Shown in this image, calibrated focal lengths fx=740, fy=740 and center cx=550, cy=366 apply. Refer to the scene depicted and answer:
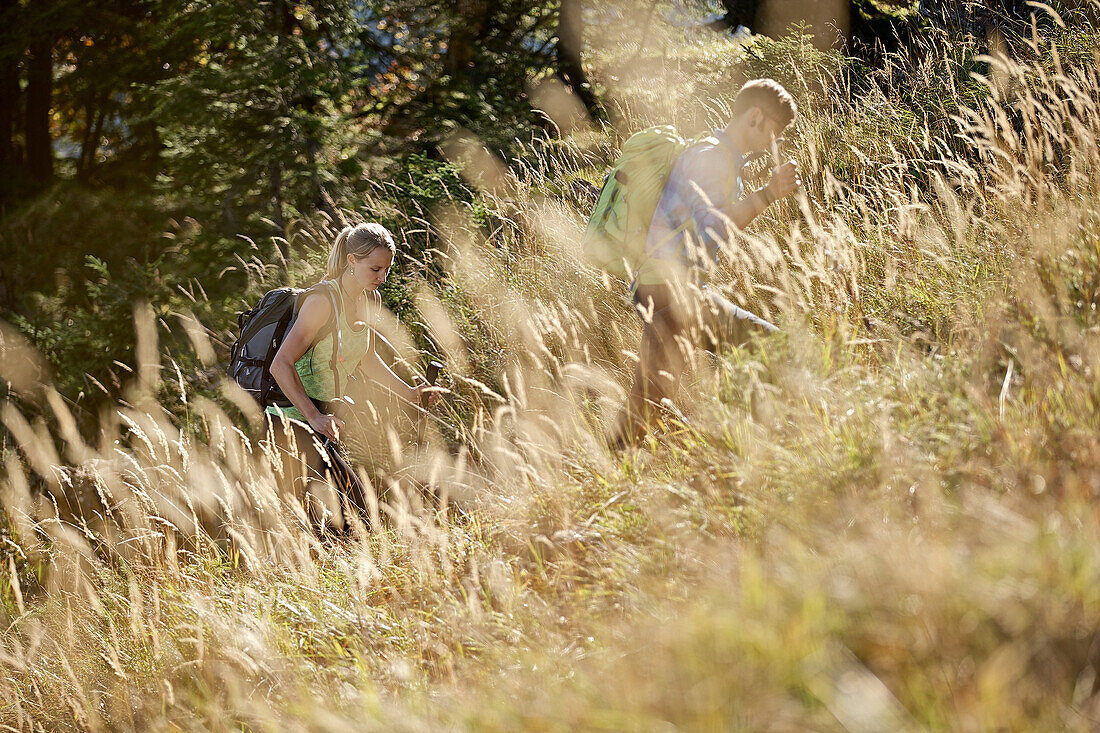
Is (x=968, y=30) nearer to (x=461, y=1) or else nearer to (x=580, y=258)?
(x=580, y=258)

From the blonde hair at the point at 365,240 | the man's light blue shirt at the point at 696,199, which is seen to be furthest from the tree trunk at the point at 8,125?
the man's light blue shirt at the point at 696,199

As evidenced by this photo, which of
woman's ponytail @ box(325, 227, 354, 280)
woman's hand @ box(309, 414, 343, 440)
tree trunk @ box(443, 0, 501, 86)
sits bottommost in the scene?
woman's hand @ box(309, 414, 343, 440)

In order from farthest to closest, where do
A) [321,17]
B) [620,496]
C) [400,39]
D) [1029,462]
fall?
[400,39] < [321,17] < [620,496] < [1029,462]

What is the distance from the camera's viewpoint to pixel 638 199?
3.36 m

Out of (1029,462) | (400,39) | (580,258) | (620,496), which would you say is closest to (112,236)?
(400,39)

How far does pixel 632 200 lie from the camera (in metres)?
3.37

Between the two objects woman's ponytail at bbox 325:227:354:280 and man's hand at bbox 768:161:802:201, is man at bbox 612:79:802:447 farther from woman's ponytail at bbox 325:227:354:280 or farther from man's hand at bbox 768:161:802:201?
woman's ponytail at bbox 325:227:354:280

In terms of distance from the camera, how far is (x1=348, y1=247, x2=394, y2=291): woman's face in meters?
3.66

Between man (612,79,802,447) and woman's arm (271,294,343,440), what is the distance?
1.42 meters

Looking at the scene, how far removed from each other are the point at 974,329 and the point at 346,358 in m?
2.82

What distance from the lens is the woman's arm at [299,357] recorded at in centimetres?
344

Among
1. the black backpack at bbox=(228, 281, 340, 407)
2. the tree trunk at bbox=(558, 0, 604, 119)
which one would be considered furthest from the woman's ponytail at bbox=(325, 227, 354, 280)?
the tree trunk at bbox=(558, 0, 604, 119)

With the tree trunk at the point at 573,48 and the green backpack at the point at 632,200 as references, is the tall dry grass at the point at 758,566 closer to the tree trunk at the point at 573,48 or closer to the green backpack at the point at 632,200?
the green backpack at the point at 632,200

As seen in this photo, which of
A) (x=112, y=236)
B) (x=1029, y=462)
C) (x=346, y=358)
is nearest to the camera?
(x=1029, y=462)
